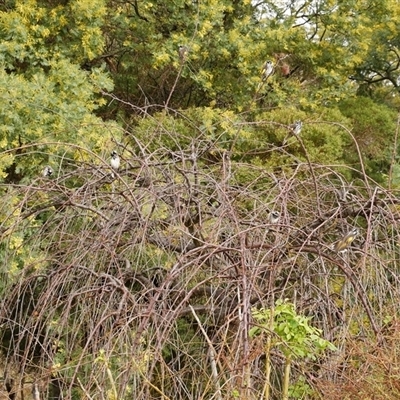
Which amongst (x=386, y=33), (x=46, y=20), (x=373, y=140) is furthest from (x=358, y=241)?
(x=386, y=33)

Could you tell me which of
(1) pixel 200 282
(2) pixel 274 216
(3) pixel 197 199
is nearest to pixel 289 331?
(1) pixel 200 282

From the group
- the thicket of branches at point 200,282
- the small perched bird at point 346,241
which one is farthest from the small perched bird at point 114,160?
the small perched bird at point 346,241

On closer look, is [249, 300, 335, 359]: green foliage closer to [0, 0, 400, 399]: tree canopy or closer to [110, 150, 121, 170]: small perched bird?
[0, 0, 400, 399]: tree canopy

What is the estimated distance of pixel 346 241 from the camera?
287 centimetres

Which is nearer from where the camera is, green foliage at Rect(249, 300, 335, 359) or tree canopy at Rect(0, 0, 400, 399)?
green foliage at Rect(249, 300, 335, 359)

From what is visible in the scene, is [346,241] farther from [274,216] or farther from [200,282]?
[200,282]

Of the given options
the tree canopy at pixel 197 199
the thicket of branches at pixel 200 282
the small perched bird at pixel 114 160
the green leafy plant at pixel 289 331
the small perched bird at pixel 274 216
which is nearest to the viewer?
the green leafy plant at pixel 289 331

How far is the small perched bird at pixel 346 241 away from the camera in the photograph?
2842mm

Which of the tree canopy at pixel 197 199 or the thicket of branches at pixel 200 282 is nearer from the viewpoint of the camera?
the thicket of branches at pixel 200 282

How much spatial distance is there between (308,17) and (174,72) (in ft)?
6.08

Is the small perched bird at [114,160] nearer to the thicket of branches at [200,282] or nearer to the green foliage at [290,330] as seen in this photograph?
the thicket of branches at [200,282]

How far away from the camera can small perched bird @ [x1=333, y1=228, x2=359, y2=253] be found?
9.32ft

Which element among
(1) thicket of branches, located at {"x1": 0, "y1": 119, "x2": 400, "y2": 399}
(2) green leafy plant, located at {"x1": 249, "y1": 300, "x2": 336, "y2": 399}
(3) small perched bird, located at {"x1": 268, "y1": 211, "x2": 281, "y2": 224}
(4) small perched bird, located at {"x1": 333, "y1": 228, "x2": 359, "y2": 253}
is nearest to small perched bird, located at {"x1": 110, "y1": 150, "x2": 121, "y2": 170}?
(1) thicket of branches, located at {"x1": 0, "y1": 119, "x2": 400, "y2": 399}

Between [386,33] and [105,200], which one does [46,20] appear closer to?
[105,200]
